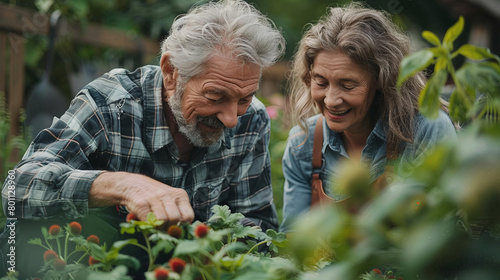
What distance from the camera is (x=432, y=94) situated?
0.85m

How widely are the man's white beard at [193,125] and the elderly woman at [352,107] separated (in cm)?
46

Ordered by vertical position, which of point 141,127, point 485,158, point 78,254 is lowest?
point 78,254

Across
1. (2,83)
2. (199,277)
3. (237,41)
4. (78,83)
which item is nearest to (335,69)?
(237,41)

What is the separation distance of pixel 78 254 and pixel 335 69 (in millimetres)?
1192

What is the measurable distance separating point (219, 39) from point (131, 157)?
57 cm

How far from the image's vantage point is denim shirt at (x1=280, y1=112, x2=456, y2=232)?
2242 millimetres

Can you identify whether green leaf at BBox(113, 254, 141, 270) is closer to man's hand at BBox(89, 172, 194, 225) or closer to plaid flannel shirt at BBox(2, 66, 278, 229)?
man's hand at BBox(89, 172, 194, 225)

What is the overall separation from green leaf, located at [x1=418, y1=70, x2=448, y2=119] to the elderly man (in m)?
1.07

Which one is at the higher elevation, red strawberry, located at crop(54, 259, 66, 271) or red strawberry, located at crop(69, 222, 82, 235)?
red strawberry, located at crop(69, 222, 82, 235)

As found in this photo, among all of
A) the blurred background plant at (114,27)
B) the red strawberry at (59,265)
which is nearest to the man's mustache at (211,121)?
the red strawberry at (59,265)

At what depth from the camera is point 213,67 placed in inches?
79.4

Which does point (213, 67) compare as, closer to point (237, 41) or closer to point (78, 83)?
point (237, 41)

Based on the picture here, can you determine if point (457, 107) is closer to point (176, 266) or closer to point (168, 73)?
point (176, 266)

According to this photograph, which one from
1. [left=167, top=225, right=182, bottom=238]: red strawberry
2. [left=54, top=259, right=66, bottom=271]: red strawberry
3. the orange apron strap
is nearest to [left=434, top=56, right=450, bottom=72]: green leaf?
[left=167, top=225, right=182, bottom=238]: red strawberry
